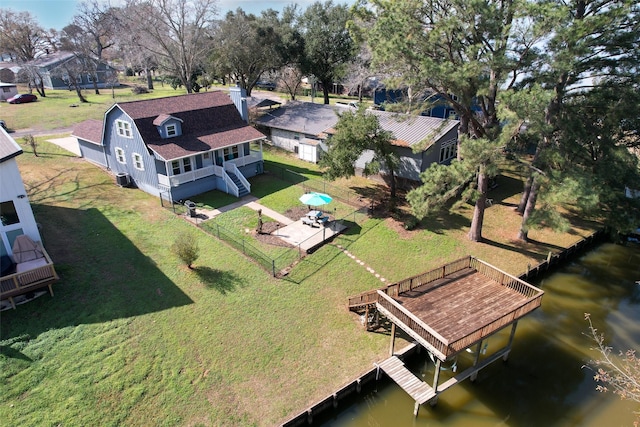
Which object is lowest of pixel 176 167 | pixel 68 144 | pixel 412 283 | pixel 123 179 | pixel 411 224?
pixel 411 224

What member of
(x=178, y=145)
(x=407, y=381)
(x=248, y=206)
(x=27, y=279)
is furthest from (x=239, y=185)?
(x=407, y=381)

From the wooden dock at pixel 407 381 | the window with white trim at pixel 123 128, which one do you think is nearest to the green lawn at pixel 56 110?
the window with white trim at pixel 123 128

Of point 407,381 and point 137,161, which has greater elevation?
point 137,161

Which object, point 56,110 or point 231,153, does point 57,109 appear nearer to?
point 56,110

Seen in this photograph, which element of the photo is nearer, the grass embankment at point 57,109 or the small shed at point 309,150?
the small shed at point 309,150

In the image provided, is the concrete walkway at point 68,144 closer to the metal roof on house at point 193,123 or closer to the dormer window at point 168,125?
the metal roof on house at point 193,123

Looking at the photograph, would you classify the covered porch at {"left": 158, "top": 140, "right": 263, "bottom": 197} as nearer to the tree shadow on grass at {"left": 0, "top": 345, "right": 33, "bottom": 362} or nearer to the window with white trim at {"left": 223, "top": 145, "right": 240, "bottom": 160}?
the window with white trim at {"left": 223, "top": 145, "right": 240, "bottom": 160}

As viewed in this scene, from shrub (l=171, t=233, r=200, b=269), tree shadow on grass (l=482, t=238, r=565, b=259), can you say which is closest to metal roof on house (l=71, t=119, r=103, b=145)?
shrub (l=171, t=233, r=200, b=269)
